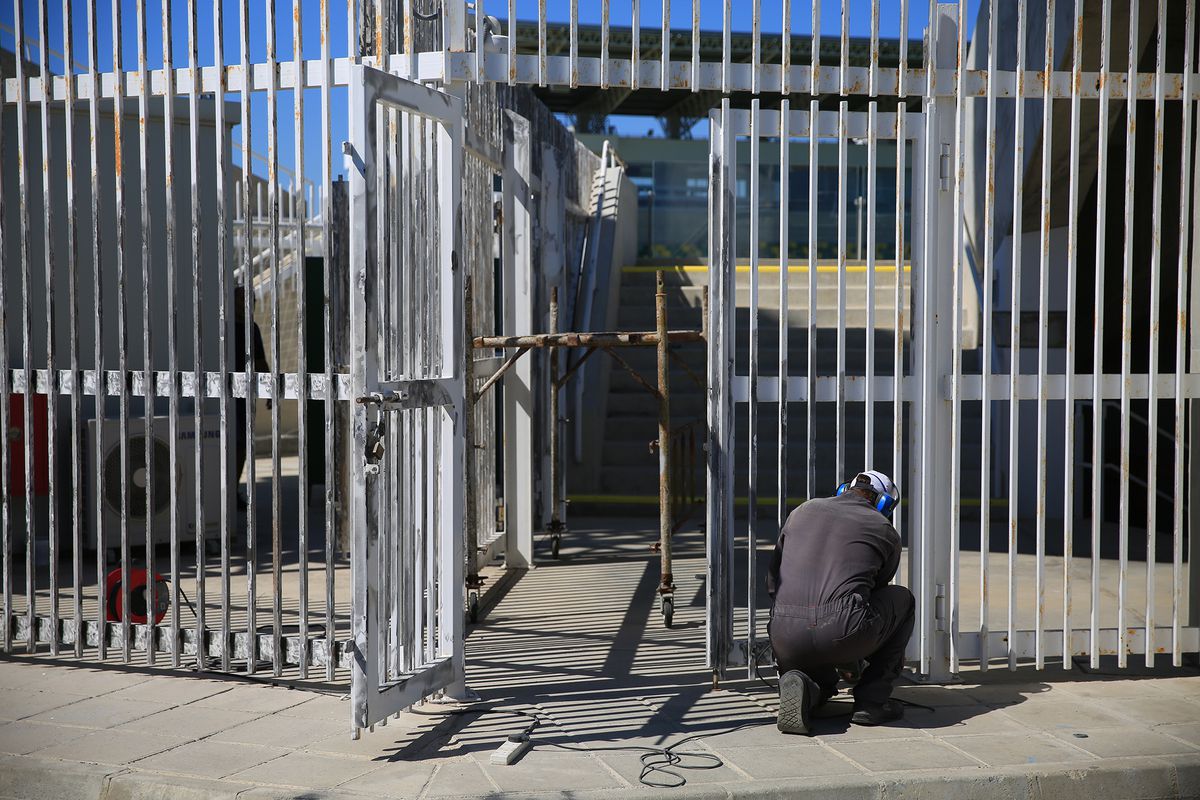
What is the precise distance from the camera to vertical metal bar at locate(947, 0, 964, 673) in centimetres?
580

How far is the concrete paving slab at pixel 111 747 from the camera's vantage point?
15.7 ft

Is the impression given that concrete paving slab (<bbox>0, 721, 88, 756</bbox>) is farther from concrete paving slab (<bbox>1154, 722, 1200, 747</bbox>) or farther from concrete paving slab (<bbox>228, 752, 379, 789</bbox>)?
concrete paving slab (<bbox>1154, 722, 1200, 747</bbox>)

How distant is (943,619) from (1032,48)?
21.0ft

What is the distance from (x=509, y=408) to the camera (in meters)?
8.96

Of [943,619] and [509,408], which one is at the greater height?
[509,408]

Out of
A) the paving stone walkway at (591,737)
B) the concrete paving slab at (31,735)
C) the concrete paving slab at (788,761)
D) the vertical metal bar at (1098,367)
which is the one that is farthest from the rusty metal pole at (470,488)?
the vertical metal bar at (1098,367)

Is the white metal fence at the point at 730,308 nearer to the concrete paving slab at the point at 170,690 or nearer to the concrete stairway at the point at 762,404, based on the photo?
the concrete paving slab at the point at 170,690

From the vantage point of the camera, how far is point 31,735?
5070mm

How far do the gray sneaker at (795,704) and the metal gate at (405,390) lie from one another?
1.54 metres

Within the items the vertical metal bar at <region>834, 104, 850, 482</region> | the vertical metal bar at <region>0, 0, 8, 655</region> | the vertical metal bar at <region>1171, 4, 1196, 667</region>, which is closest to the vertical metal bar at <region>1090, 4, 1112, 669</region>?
the vertical metal bar at <region>1171, 4, 1196, 667</region>

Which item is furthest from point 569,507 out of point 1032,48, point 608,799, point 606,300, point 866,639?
point 608,799

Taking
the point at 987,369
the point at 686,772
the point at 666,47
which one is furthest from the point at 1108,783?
the point at 666,47

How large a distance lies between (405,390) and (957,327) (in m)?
2.74

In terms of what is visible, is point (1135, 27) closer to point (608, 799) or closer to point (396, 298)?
point (396, 298)
